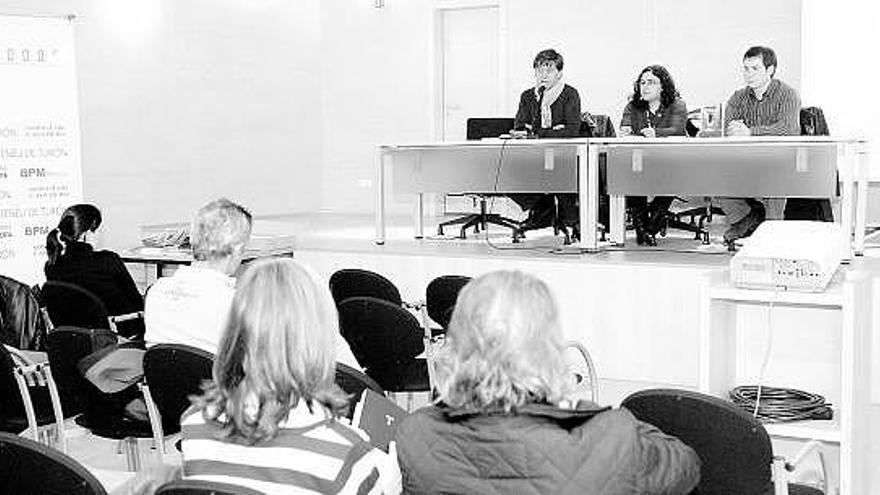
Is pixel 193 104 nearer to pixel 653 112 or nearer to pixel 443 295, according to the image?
pixel 653 112

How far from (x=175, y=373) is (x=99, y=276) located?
2332 millimetres

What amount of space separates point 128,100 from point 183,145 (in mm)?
864

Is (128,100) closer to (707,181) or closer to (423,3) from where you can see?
(423,3)

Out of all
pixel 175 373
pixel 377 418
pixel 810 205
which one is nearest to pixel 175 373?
pixel 175 373

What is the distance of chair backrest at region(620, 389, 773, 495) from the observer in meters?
2.36

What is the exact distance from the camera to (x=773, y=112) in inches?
257

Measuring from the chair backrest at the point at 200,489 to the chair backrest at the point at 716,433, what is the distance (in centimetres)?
104

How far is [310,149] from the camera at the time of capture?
40.9ft

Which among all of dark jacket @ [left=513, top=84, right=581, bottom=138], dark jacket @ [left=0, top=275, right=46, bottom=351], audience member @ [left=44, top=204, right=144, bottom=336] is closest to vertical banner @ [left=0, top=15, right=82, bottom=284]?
audience member @ [left=44, top=204, right=144, bottom=336]

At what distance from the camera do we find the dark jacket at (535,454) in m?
1.98

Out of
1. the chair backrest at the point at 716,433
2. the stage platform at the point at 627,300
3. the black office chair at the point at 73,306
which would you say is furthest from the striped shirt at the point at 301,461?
the stage platform at the point at 627,300

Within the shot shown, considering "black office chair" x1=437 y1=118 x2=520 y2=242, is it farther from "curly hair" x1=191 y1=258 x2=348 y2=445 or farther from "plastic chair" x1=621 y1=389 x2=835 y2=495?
"curly hair" x1=191 y1=258 x2=348 y2=445

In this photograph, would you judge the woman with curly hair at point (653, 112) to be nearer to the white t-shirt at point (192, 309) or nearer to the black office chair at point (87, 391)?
the white t-shirt at point (192, 309)

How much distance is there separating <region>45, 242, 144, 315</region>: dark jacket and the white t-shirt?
1.89m
